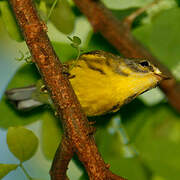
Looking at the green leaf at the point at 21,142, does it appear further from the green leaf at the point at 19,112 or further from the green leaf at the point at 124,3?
the green leaf at the point at 124,3

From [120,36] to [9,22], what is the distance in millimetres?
536

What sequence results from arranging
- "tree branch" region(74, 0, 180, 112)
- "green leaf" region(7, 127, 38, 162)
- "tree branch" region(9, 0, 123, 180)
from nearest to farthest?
"tree branch" region(9, 0, 123, 180) < "green leaf" region(7, 127, 38, 162) < "tree branch" region(74, 0, 180, 112)

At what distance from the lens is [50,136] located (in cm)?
165

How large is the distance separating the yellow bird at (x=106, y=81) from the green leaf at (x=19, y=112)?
32 mm

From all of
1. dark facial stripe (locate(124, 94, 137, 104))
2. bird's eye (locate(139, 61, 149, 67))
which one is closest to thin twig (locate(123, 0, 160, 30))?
bird's eye (locate(139, 61, 149, 67))

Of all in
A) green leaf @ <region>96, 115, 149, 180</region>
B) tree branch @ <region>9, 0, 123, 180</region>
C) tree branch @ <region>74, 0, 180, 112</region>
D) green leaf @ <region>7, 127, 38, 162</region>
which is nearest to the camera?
tree branch @ <region>9, 0, 123, 180</region>

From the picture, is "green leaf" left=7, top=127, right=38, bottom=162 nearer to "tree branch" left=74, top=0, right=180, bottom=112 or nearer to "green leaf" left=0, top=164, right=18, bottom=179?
"green leaf" left=0, top=164, right=18, bottom=179

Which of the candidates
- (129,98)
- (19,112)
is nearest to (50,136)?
(19,112)

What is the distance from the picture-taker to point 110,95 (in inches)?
69.5

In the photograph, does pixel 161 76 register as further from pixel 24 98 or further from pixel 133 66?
pixel 24 98

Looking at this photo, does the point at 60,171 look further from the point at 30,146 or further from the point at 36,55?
the point at 36,55

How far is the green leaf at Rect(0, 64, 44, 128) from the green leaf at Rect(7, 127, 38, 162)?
1.19 feet

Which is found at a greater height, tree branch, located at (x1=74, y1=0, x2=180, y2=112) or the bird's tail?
tree branch, located at (x1=74, y1=0, x2=180, y2=112)

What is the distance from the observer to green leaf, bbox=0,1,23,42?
4.76 ft
